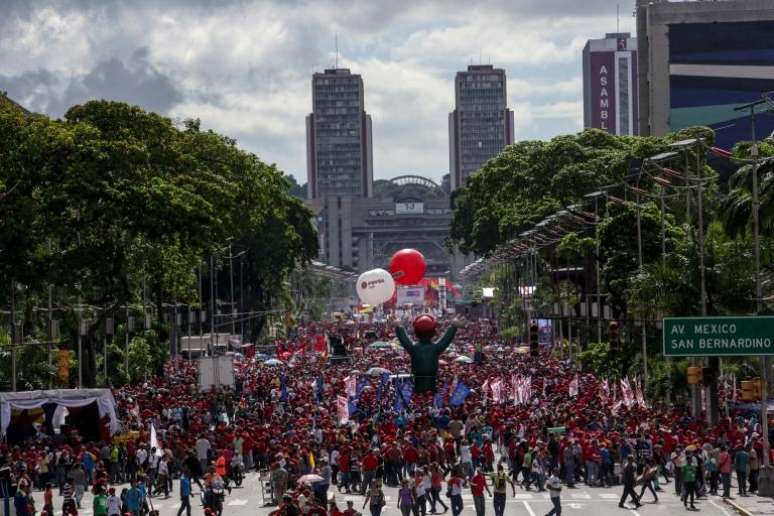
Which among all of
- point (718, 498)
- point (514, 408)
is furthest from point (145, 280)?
point (718, 498)

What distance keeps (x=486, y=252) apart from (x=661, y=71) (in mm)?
20775

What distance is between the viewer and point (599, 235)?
218 ft

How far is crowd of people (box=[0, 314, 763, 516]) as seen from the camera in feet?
101

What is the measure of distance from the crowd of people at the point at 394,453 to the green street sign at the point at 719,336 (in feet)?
6.85

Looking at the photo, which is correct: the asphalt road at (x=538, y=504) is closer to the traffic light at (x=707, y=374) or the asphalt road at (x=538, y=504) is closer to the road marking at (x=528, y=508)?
the road marking at (x=528, y=508)

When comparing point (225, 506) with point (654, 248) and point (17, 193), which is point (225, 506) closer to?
point (17, 193)

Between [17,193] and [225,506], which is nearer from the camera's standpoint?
[225,506]

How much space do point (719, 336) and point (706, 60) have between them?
90.0 m

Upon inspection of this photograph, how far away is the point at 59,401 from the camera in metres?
41.0

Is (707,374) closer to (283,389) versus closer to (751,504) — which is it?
(751,504)

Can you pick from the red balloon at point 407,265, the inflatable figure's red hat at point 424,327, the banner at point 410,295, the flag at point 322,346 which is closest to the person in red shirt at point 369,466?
the inflatable figure's red hat at point 424,327

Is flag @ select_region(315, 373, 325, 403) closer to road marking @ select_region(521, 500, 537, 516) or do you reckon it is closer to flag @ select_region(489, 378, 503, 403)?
flag @ select_region(489, 378, 503, 403)

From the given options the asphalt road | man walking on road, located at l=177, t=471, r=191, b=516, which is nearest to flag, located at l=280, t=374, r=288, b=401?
the asphalt road

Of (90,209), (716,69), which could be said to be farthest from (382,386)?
(716,69)
